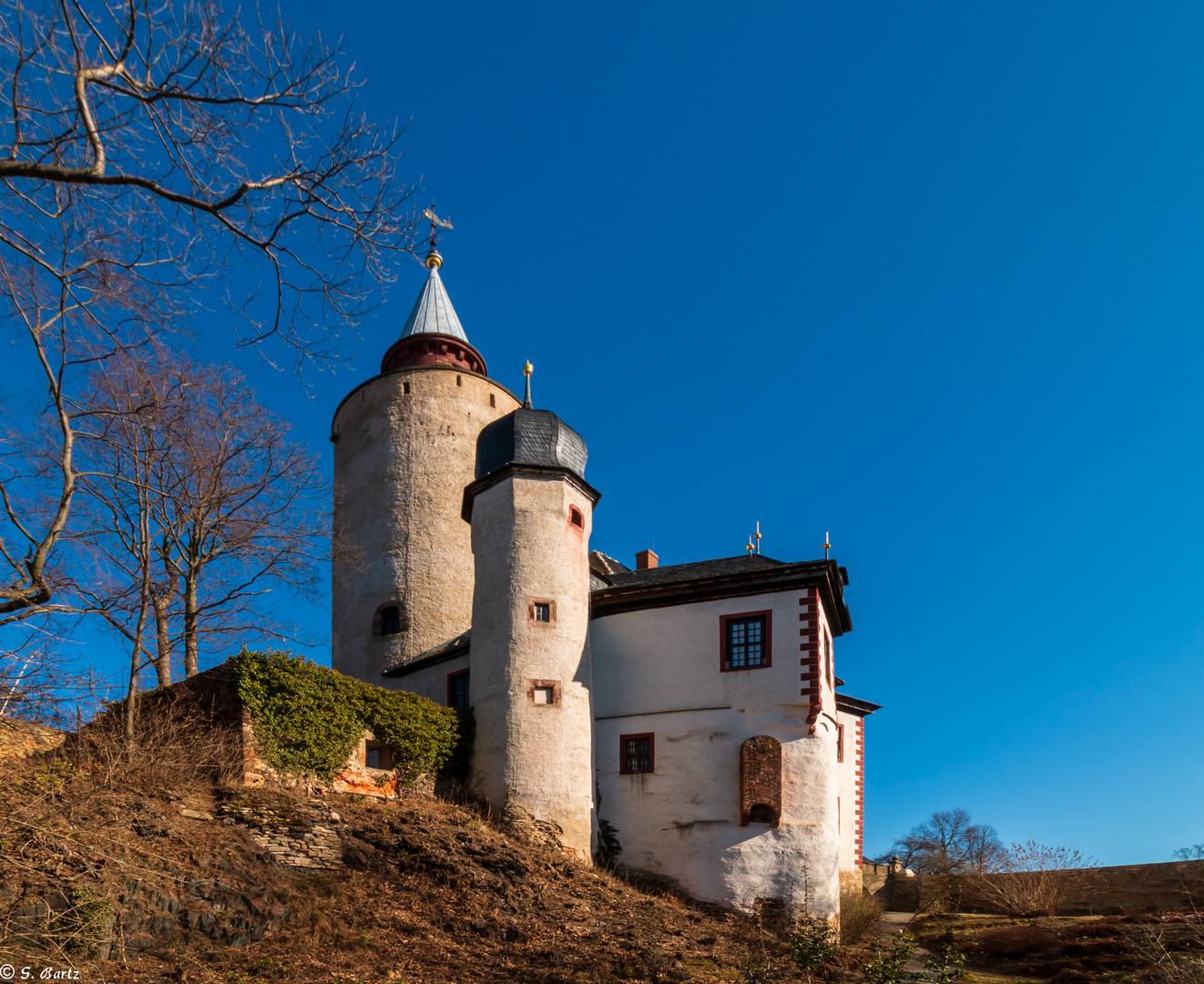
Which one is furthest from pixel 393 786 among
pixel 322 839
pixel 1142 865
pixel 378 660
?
pixel 1142 865

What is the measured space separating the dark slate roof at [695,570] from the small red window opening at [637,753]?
3.55 metres

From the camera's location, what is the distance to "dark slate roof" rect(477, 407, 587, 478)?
23406 millimetres

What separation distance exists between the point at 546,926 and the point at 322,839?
405 centimetres

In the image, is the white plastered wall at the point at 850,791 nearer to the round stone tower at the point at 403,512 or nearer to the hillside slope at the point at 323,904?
the hillside slope at the point at 323,904

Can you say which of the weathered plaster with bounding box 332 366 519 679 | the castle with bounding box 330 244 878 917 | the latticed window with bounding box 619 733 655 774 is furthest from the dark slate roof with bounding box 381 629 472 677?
the latticed window with bounding box 619 733 655 774

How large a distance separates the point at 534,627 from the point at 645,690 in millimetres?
3048

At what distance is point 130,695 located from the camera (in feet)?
54.6

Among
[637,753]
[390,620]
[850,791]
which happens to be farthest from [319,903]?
[850,791]

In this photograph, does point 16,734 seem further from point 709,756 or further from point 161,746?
point 709,756

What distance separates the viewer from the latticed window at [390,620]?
97.0 feet

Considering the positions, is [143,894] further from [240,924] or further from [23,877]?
[23,877]

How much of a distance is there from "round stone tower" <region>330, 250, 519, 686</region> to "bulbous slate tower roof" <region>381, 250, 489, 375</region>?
347 cm

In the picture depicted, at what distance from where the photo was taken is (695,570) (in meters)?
24.7

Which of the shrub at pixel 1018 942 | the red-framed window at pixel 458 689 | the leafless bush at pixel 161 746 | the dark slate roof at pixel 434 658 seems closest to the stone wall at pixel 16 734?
the leafless bush at pixel 161 746
